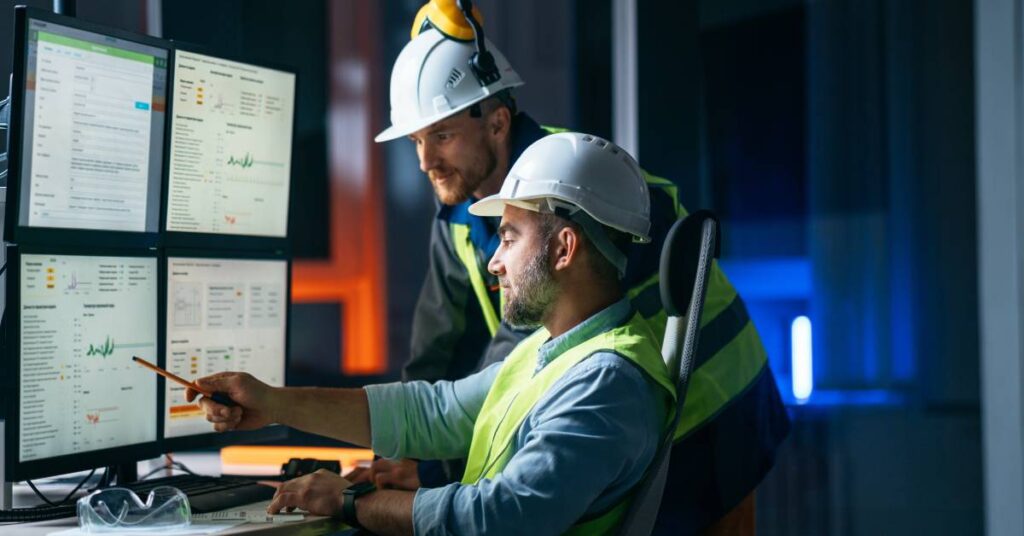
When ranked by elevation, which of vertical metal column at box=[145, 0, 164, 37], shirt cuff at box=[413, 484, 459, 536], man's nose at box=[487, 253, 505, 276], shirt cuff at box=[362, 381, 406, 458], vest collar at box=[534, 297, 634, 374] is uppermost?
vertical metal column at box=[145, 0, 164, 37]

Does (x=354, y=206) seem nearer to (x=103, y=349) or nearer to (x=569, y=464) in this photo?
(x=103, y=349)

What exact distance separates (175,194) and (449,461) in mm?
778

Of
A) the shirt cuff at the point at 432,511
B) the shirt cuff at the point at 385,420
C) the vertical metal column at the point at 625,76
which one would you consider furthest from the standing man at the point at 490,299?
the vertical metal column at the point at 625,76

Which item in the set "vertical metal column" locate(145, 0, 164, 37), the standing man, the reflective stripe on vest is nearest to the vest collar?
the standing man

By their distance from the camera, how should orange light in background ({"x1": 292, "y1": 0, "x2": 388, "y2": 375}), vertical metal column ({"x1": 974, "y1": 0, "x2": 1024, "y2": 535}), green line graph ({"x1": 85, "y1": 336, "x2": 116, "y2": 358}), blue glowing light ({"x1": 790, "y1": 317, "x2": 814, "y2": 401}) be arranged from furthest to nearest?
1. orange light in background ({"x1": 292, "y1": 0, "x2": 388, "y2": 375})
2. blue glowing light ({"x1": 790, "y1": 317, "x2": 814, "y2": 401})
3. vertical metal column ({"x1": 974, "y1": 0, "x2": 1024, "y2": 535})
4. green line graph ({"x1": 85, "y1": 336, "x2": 116, "y2": 358})

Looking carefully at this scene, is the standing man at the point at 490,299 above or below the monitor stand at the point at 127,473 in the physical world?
above

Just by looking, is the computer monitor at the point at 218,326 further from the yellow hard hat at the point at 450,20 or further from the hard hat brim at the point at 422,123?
the yellow hard hat at the point at 450,20

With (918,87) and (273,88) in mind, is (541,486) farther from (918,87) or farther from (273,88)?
(918,87)

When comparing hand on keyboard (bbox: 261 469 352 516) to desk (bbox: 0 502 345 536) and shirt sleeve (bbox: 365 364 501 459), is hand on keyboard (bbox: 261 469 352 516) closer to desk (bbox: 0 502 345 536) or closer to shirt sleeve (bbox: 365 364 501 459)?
desk (bbox: 0 502 345 536)

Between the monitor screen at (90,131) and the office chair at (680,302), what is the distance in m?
0.90

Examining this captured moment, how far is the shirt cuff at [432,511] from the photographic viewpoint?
1.53 meters

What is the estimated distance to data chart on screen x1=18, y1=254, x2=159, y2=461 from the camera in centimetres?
171

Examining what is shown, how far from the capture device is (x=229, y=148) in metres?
2.09

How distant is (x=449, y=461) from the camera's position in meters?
2.34
